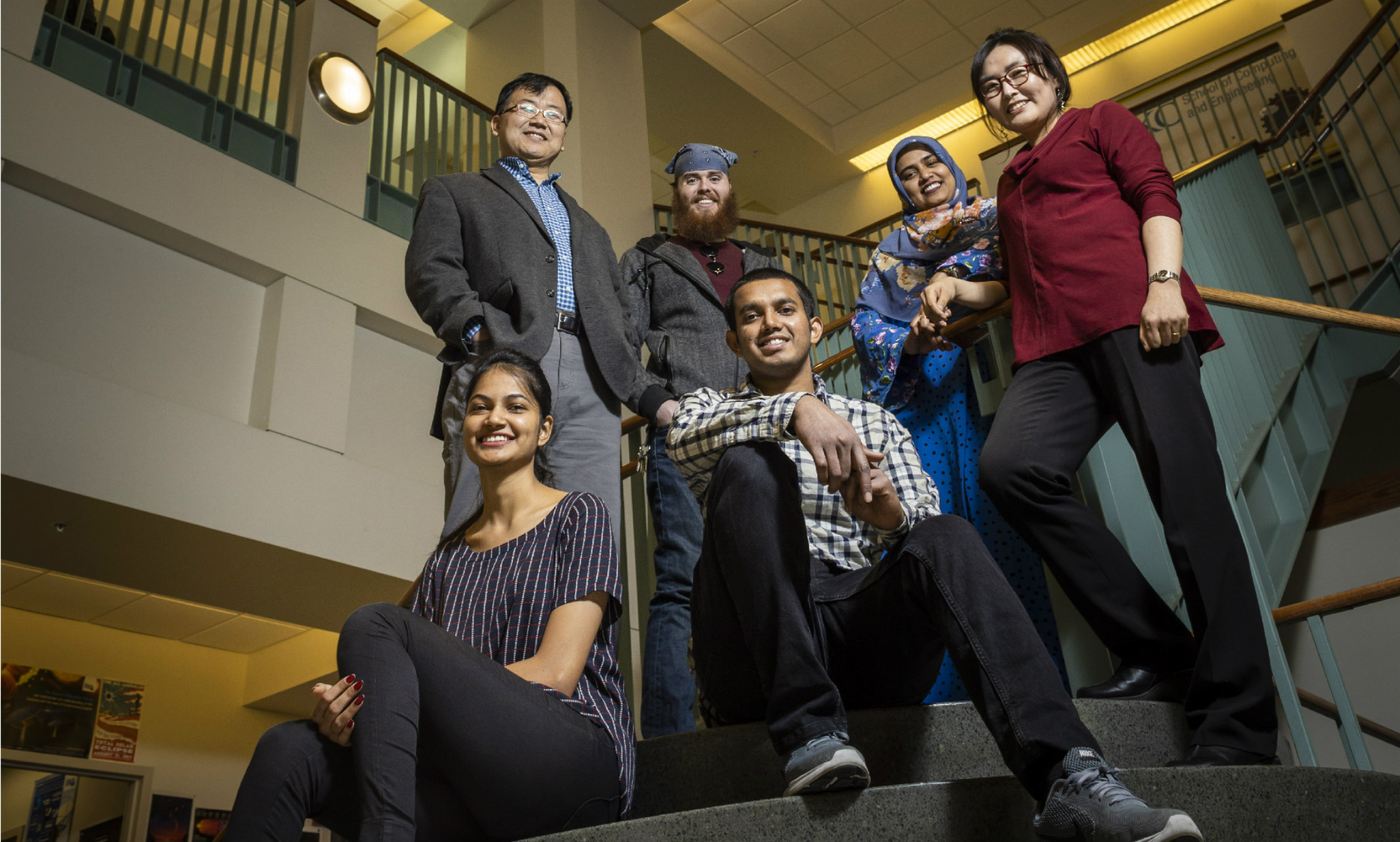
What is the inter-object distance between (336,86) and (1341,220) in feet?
18.4

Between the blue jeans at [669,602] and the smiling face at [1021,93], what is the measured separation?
941mm

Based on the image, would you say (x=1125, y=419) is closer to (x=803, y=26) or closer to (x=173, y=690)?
(x=173, y=690)

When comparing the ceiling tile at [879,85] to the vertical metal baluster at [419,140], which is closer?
the vertical metal baluster at [419,140]

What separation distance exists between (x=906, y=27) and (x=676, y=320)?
645 cm

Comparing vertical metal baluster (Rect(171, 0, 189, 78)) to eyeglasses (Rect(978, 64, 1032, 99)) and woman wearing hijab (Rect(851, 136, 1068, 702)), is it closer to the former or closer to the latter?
woman wearing hijab (Rect(851, 136, 1068, 702))

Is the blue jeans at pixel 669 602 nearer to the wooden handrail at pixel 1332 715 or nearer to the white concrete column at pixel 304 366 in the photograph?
the wooden handrail at pixel 1332 715

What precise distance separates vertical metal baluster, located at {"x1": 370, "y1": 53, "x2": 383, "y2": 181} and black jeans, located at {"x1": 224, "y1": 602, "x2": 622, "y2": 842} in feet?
16.1

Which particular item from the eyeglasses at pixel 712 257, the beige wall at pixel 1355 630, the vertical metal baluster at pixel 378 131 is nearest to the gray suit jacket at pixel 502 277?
the eyeglasses at pixel 712 257

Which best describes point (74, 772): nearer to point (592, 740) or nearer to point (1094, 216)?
point (592, 740)

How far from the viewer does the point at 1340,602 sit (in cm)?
179

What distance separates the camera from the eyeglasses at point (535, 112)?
96.6 inches

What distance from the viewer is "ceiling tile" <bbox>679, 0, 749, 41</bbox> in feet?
25.4

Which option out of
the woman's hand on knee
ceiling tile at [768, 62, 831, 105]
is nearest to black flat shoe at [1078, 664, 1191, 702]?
the woman's hand on knee

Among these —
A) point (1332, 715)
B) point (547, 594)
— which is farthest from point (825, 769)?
point (1332, 715)
